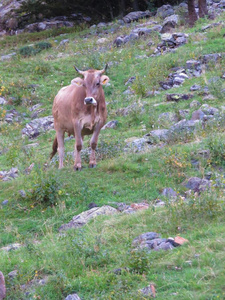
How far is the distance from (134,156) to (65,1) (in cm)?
2588

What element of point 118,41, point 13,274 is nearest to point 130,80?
point 118,41

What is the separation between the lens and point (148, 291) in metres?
5.94

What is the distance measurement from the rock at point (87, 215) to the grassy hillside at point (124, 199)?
197 mm

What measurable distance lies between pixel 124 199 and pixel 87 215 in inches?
36.1

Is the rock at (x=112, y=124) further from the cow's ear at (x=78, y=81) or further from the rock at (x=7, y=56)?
the rock at (x=7, y=56)

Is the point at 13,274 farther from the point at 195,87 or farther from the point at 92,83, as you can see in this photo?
the point at 195,87

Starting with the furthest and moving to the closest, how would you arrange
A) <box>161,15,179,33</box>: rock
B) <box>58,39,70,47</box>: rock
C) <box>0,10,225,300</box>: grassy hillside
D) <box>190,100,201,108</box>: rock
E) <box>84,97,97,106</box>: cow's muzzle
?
<box>58,39,70,47</box>: rock < <box>161,15,179,33</box>: rock < <box>190,100,201,108</box>: rock < <box>84,97,97,106</box>: cow's muzzle < <box>0,10,225,300</box>: grassy hillside

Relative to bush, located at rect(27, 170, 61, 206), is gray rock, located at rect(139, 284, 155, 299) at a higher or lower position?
higher

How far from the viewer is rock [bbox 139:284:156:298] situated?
19.3 feet

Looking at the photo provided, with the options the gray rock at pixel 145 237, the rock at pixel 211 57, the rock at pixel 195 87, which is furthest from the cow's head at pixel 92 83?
the rock at pixel 211 57

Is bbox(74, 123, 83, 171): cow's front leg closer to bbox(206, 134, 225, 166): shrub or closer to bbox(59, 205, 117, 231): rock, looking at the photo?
bbox(59, 205, 117, 231): rock

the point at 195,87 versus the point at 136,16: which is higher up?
the point at 195,87

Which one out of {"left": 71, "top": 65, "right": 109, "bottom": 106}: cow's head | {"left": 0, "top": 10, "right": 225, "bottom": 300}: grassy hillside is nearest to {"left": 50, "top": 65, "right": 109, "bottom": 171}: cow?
{"left": 71, "top": 65, "right": 109, "bottom": 106}: cow's head

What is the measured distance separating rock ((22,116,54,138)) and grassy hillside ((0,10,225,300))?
264 mm
